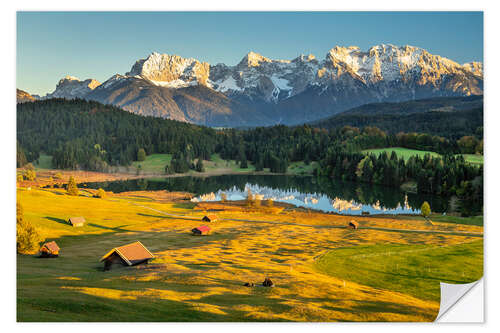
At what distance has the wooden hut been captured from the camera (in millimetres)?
17438

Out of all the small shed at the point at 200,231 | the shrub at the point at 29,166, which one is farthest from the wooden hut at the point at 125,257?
the shrub at the point at 29,166

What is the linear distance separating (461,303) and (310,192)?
46.1 m

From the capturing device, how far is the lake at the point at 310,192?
46.4 meters

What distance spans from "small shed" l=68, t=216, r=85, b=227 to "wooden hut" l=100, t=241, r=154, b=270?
11702 mm

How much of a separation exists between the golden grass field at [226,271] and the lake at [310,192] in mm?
13528

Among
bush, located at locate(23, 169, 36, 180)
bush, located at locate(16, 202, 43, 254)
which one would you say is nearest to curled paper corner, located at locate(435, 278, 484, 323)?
bush, located at locate(16, 202, 43, 254)

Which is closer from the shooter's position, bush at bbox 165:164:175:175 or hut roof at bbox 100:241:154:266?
hut roof at bbox 100:241:154:266

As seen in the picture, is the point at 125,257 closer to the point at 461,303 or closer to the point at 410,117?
the point at 461,303

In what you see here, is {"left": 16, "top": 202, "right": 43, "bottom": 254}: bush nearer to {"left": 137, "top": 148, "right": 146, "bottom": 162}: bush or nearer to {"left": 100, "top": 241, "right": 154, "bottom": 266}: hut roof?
{"left": 100, "top": 241, "right": 154, "bottom": 266}: hut roof

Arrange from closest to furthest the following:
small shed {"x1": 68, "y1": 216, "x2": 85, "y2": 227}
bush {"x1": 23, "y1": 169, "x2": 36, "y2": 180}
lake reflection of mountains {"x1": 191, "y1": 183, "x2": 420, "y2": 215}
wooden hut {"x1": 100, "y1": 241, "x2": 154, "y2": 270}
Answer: wooden hut {"x1": 100, "y1": 241, "x2": 154, "y2": 270} < small shed {"x1": 68, "y1": 216, "x2": 85, "y2": 227} < bush {"x1": 23, "y1": 169, "x2": 36, "y2": 180} < lake reflection of mountains {"x1": 191, "y1": 183, "x2": 420, "y2": 215}

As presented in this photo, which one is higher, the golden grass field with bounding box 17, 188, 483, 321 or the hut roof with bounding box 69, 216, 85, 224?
the hut roof with bounding box 69, 216, 85, 224
